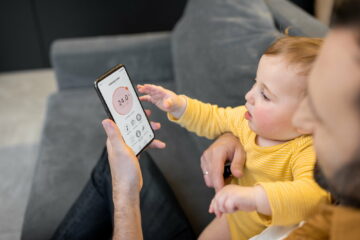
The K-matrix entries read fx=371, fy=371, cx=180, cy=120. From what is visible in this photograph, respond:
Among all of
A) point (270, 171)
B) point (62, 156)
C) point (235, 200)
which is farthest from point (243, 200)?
point (62, 156)

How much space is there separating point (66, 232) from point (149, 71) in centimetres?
108

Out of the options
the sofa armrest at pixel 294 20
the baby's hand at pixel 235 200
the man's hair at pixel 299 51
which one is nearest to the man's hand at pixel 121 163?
the baby's hand at pixel 235 200

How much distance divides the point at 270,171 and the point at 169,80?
1.25 meters

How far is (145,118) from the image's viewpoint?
97cm

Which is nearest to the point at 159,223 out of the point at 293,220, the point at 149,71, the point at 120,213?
the point at 120,213

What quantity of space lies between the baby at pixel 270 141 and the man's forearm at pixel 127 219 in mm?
200

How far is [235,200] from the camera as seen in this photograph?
62 cm

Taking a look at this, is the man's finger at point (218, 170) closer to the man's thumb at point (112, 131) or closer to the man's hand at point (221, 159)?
the man's hand at point (221, 159)

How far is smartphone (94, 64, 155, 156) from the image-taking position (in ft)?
2.76

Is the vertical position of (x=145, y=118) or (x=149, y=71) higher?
(x=145, y=118)

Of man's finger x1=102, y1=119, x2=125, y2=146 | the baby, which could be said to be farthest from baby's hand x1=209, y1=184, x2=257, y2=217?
man's finger x1=102, y1=119, x2=125, y2=146

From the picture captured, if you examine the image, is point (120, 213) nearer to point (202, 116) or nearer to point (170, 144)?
point (202, 116)

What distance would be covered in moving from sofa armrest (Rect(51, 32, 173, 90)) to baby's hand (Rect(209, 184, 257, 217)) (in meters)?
1.35

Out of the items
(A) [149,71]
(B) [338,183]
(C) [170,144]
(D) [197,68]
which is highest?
(B) [338,183]
